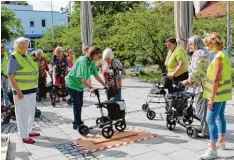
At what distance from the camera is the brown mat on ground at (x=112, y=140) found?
4977 millimetres

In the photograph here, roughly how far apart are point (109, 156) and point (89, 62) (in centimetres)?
177

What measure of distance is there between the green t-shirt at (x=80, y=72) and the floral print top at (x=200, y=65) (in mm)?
1812

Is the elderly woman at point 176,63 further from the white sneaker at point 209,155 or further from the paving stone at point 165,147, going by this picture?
the white sneaker at point 209,155

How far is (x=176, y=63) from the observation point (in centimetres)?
597

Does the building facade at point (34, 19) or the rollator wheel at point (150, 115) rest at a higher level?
the building facade at point (34, 19)

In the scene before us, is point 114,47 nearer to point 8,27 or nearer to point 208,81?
point 208,81

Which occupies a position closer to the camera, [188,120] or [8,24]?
[188,120]

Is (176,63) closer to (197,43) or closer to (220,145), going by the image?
(197,43)

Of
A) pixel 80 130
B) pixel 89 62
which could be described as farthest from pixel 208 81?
pixel 80 130

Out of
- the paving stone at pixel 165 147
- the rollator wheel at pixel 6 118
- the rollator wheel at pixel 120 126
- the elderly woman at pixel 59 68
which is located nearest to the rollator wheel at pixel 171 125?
the paving stone at pixel 165 147

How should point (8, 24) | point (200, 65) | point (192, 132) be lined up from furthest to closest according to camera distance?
1. point (8, 24)
2. point (192, 132)
3. point (200, 65)

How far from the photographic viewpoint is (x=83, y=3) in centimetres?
1069

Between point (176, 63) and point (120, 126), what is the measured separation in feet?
5.36

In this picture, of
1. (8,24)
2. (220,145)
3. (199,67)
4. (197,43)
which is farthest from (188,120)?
(8,24)
